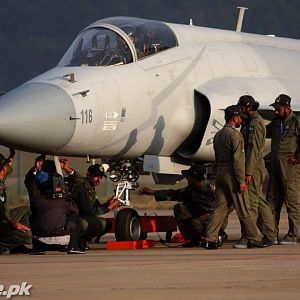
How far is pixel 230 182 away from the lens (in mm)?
16312

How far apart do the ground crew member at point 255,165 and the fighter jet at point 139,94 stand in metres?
1.19

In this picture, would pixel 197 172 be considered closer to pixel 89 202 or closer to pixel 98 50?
pixel 89 202

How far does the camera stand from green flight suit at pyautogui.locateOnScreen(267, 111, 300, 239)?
17.3 meters

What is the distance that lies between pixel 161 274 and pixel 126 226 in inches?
188

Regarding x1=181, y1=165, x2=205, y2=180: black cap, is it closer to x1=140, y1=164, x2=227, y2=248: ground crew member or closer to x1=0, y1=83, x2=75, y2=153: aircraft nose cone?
x1=140, y1=164, x2=227, y2=248: ground crew member

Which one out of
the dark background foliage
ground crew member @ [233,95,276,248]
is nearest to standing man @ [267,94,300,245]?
ground crew member @ [233,95,276,248]

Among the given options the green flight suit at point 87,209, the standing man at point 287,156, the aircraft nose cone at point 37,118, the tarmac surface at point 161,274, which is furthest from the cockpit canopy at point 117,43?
the tarmac surface at point 161,274

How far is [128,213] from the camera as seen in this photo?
17.7 meters

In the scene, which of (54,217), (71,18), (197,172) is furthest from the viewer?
(71,18)

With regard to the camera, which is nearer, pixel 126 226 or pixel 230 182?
pixel 230 182

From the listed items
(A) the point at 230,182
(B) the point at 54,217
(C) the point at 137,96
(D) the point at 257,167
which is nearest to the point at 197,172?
(D) the point at 257,167

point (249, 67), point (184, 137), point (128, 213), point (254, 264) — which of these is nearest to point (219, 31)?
point (249, 67)

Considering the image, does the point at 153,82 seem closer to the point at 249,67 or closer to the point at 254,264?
the point at 249,67

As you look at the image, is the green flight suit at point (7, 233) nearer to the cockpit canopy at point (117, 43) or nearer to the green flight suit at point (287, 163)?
the cockpit canopy at point (117, 43)
